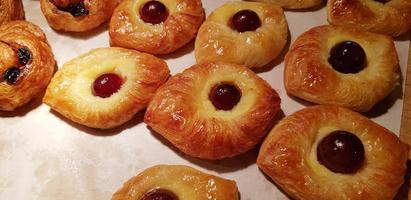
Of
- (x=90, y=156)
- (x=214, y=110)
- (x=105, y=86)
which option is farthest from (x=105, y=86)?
(x=214, y=110)

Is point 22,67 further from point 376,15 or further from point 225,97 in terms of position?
point 376,15

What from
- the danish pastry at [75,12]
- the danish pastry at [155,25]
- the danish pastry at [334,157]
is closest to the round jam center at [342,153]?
the danish pastry at [334,157]

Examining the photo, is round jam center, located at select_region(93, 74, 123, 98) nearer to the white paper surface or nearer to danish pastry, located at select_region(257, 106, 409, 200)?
the white paper surface

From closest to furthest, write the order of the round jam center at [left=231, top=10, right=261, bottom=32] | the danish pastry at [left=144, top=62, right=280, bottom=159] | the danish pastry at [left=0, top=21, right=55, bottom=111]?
the danish pastry at [left=144, top=62, right=280, bottom=159], the danish pastry at [left=0, top=21, right=55, bottom=111], the round jam center at [left=231, top=10, right=261, bottom=32]

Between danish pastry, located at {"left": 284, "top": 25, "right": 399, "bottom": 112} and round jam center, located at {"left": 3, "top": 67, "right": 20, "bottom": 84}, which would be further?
round jam center, located at {"left": 3, "top": 67, "right": 20, "bottom": 84}

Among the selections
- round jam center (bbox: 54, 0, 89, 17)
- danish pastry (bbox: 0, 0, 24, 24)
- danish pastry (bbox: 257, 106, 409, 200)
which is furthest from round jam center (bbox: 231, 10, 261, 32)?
danish pastry (bbox: 0, 0, 24, 24)

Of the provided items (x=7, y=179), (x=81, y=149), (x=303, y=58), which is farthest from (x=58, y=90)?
(x=303, y=58)

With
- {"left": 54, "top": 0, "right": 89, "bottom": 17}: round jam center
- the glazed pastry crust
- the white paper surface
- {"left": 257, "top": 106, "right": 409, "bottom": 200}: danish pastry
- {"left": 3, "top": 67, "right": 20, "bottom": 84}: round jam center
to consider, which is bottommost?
the white paper surface
